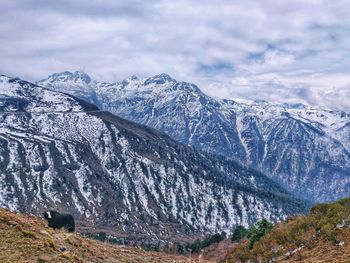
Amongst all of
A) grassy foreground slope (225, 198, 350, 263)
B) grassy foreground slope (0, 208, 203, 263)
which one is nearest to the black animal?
grassy foreground slope (0, 208, 203, 263)

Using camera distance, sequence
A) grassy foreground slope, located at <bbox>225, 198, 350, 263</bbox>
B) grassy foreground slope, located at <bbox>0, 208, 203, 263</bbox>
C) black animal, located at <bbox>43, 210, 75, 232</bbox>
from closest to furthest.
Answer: grassy foreground slope, located at <bbox>0, 208, 203, 263</bbox> → grassy foreground slope, located at <bbox>225, 198, 350, 263</bbox> → black animal, located at <bbox>43, 210, 75, 232</bbox>

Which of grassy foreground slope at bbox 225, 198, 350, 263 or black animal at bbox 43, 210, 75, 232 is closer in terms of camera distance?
grassy foreground slope at bbox 225, 198, 350, 263

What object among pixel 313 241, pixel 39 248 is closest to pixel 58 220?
pixel 39 248

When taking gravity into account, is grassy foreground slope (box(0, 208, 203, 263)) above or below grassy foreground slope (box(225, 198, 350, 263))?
below

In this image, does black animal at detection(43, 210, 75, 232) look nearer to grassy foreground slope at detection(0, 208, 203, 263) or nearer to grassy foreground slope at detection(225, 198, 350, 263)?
grassy foreground slope at detection(0, 208, 203, 263)

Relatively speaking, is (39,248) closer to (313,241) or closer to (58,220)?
(58,220)

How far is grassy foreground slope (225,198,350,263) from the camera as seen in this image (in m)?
37.6

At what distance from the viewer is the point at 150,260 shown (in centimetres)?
4262

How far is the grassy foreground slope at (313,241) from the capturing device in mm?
37625

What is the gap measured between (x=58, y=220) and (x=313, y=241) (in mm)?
28847

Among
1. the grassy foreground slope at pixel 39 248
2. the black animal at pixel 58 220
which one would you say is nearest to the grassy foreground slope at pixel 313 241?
the grassy foreground slope at pixel 39 248

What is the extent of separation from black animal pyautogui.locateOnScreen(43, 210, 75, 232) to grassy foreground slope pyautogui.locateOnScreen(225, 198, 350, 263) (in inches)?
808

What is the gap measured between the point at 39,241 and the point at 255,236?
112ft

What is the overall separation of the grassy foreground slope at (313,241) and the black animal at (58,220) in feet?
A: 67.4
